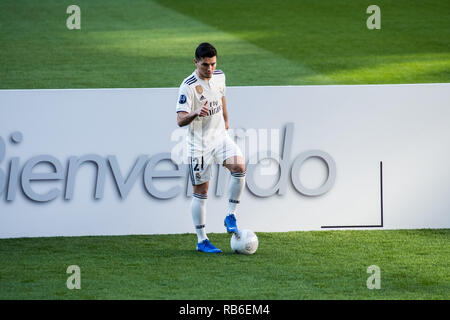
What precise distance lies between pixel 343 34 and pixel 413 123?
8769 mm

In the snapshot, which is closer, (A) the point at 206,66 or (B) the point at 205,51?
(B) the point at 205,51

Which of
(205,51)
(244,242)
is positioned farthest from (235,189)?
(205,51)

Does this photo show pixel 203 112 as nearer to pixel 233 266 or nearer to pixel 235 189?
pixel 235 189

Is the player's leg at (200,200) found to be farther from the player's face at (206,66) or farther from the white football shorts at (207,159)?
the player's face at (206,66)

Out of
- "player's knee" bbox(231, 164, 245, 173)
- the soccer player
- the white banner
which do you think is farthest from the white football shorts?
the white banner

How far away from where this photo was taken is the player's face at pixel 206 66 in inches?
Answer: 351

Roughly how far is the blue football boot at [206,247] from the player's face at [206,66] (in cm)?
152

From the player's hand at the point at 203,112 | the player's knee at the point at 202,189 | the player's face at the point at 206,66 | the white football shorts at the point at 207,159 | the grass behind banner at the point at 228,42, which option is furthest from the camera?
the grass behind banner at the point at 228,42

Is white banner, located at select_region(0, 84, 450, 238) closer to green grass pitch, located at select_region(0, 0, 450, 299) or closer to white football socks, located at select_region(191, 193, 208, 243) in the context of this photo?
green grass pitch, located at select_region(0, 0, 450, 299)

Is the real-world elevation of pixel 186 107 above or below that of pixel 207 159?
above

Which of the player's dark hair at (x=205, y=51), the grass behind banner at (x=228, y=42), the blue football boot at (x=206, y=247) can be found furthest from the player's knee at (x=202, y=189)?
the grass behind banner at (x=228, y=42)

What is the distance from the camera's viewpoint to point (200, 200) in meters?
9.31

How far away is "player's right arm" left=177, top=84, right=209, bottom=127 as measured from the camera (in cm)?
A: 882

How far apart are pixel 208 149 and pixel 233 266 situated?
48.2 inches
